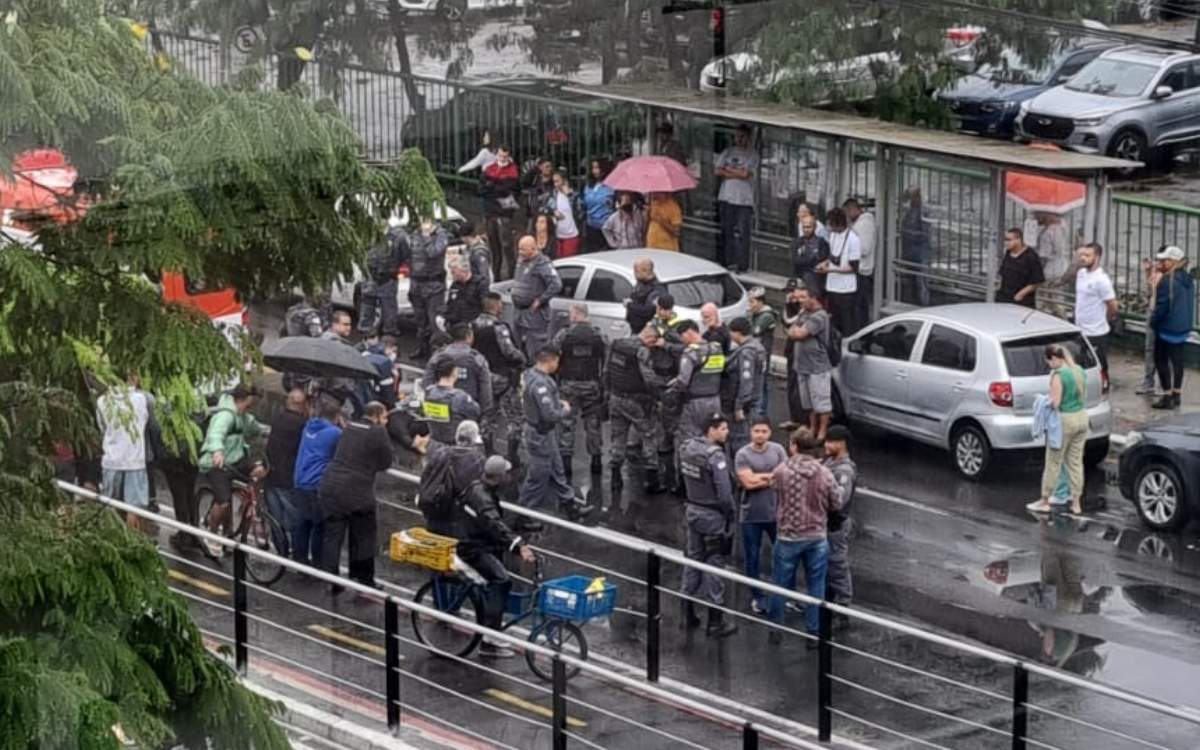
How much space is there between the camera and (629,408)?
282 inches

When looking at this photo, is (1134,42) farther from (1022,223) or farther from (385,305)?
(385,305)

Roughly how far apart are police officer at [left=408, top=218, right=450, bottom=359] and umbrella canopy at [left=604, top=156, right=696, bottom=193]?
53 centimetres

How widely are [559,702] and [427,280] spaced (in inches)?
50.4

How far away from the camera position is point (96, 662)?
3793 mm

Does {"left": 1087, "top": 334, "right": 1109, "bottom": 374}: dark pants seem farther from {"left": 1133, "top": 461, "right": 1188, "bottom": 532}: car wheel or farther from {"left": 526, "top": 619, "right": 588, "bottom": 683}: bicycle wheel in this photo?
{"left": 526, "top": 619, "right": 588, "bottom": 683}: bicycle wheel

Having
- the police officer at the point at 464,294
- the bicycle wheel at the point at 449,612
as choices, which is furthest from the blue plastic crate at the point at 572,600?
the police officer at the point at 464,294

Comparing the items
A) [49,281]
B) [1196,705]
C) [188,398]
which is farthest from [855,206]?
[49,281]

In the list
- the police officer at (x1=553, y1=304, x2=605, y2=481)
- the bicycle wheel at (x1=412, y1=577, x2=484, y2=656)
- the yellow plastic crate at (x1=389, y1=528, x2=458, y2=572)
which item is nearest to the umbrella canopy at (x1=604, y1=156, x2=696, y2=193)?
the police officer at (x1=553, y1=304, x2=605, y2=481)

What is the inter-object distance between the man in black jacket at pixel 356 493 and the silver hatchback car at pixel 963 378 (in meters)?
1.39

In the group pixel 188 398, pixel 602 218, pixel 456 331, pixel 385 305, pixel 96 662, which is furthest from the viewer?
pixel 456 331

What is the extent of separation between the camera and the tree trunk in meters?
5.13

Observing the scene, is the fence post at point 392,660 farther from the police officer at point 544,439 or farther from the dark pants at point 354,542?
the police officer at point 544,439

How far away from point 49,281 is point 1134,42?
3.44 meters

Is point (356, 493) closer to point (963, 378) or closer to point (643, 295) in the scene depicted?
point (643, 295)
